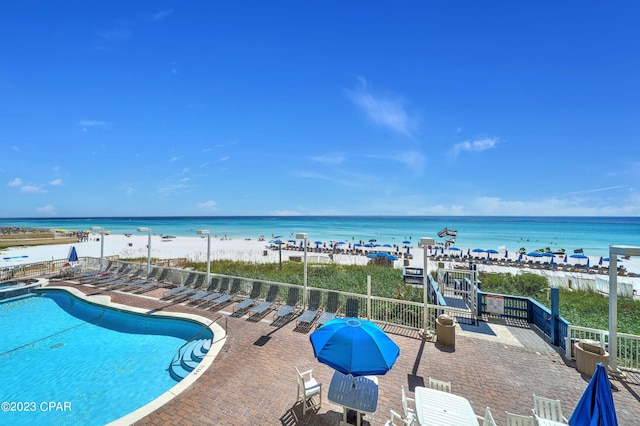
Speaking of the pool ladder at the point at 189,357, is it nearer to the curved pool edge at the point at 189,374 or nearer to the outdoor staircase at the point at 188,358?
the outdoor staircase at the point at 188,358

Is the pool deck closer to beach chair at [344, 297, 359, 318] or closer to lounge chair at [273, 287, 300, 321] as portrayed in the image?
lounge chair at [273, 287, 300, 321]

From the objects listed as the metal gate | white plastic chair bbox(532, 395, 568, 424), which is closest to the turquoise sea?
the metal gate

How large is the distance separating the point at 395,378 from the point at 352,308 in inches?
127

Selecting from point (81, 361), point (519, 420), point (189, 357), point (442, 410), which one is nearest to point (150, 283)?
point (81, 361)

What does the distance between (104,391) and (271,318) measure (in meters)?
4.51

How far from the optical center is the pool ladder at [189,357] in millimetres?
6777

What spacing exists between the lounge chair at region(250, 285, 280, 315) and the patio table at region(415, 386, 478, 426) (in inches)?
244

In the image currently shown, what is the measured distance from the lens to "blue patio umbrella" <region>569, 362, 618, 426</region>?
3.21 meters

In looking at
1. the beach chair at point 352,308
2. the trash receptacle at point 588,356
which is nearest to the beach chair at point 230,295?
the beach chair at point 352,308

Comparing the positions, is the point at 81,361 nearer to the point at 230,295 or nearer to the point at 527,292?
the point at 230,295

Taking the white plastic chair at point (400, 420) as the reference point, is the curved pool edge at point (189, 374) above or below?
below

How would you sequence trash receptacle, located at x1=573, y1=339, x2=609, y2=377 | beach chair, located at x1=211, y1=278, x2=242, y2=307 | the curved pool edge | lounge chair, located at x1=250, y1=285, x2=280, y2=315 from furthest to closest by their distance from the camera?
beach chair, located at x1=211, y1=278, x2=242, y2=307, lounge chair, located at x1=250, y1=285, x2=280, y2=315, trash receptacle, located at x1=573, y1=339, x2=609, y2=377, the curved pool edge

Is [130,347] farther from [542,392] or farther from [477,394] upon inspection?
[542,392]

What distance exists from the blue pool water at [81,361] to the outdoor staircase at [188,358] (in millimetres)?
176
